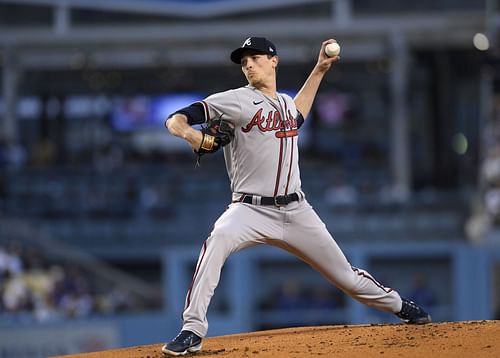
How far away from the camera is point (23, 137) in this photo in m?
27.7

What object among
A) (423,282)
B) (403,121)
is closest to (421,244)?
(423,282)

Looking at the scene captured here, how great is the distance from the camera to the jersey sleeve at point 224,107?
598 cm

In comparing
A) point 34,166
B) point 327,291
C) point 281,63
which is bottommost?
point 327,291

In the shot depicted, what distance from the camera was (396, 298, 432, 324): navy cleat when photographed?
6.69 m

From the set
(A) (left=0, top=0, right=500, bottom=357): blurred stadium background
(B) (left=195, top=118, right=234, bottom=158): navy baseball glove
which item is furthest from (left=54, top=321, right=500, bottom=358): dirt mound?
(A) (left=0, top=0, right=500, bottom=357): blurred stadium background

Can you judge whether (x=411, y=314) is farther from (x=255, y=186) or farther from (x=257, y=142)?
(x=257, y=142)

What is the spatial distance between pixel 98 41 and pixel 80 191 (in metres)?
3.52

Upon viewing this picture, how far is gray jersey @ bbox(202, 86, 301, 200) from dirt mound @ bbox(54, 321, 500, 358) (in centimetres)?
88

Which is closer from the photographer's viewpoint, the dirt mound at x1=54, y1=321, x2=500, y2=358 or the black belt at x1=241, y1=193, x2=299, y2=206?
the dirt mound at x1=54, y1=321, x2=500, y2=358

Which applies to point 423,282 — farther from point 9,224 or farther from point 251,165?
point 251,165

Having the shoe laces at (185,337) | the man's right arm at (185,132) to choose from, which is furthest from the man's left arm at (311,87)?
the shoe laces at (185,337)

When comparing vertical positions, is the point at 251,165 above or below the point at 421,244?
above

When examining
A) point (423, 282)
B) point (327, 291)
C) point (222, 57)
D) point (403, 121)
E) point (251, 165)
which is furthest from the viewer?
point (222, 57)

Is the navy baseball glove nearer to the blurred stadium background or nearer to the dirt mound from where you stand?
the dirt mound
